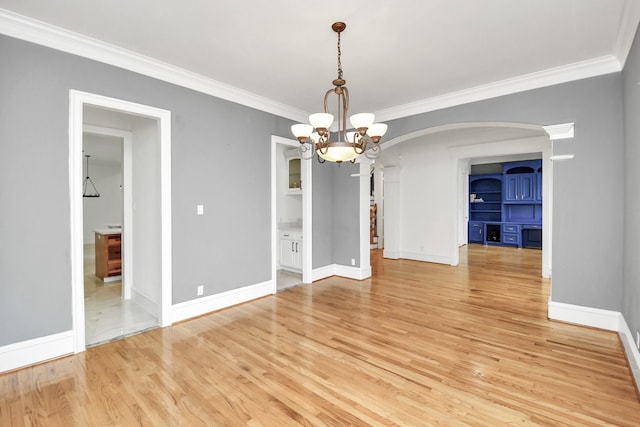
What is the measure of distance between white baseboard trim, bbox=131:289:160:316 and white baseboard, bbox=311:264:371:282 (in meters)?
2.46

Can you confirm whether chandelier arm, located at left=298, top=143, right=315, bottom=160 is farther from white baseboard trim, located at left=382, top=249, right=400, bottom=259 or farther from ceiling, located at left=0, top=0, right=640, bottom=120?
white baseboard trim, located at left=382, top=249, right=400, bottom=259

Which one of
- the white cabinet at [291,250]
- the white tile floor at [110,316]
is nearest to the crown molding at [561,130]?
the white cabinet at [291,250]

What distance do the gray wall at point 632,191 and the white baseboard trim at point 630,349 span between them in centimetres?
9

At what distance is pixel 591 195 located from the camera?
10.8 ft

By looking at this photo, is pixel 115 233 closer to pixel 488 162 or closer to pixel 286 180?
pixel 286 180

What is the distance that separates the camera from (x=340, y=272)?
5668 millimetres

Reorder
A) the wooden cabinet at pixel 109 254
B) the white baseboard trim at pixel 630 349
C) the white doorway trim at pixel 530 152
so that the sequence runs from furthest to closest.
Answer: the white doorway trim at pixel 530 152, the wooden cabinet at pixel 109 254, the white baseboard trim at pixel 630 349

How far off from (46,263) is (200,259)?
4.71 ft

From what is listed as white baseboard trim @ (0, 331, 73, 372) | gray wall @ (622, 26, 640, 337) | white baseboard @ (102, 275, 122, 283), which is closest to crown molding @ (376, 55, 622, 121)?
gray wall @ (622, 26, 640, 337)

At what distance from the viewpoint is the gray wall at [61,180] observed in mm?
2482

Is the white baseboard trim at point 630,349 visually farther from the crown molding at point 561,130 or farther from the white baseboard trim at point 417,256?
the white baseboard trim at point 417,256

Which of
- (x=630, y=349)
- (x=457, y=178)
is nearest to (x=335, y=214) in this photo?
(x=457, y=178)

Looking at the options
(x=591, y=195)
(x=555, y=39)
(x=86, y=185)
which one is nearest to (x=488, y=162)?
(x=591, y=195)

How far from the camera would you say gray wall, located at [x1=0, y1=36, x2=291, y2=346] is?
2482 mm
